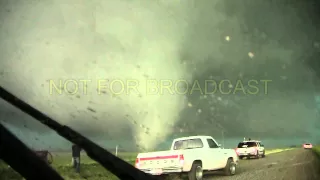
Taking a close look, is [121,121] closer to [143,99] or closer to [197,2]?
[143,99]

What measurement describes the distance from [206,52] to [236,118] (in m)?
0.58

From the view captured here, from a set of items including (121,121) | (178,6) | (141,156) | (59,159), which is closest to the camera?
(59,159)

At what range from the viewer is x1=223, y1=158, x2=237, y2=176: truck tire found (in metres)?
3.12

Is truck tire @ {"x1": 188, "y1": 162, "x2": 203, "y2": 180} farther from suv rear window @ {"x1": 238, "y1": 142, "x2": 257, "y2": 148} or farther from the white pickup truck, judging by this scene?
suv rear window @ {"x1": 238, "y1": 142, "x2": 257, "y2": 148}

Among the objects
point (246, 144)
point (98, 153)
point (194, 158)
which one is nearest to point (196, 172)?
point (194, 158)

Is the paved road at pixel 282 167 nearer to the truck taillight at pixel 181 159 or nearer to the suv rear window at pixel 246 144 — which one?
the suv rear window at pixel 246 144

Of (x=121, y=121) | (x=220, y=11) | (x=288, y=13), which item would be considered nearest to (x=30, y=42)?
(x=121, y=121)

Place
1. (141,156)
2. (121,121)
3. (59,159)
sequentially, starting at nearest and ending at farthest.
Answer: (59,159)
(141,156)
(121,121)

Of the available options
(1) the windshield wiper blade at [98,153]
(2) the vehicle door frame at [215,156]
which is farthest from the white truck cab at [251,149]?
(1) the windshield wiper blade at [98,153]

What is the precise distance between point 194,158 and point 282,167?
77cm

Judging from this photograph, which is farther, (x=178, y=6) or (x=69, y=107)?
(x=178, y=6)

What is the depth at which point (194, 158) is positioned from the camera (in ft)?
9.93

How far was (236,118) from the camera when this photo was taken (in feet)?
10.5

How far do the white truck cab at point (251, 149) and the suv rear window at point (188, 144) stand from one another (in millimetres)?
328
